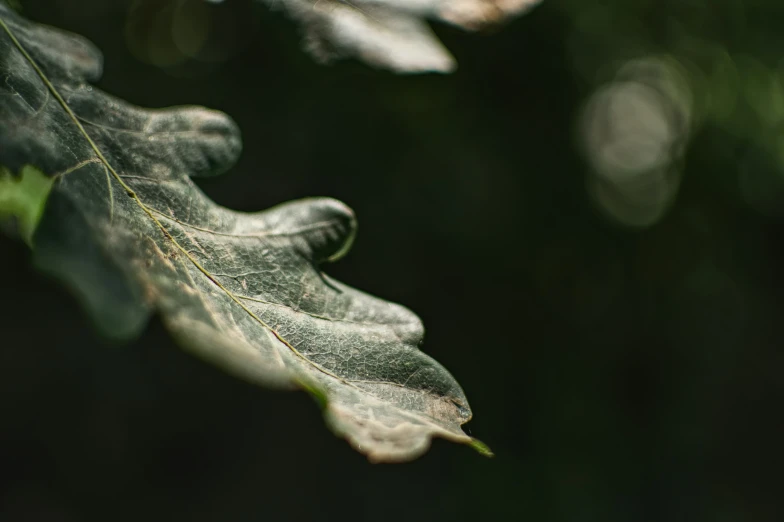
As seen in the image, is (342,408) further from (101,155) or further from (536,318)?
(536,318)

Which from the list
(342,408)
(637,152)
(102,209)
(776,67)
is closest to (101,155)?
(102,209)

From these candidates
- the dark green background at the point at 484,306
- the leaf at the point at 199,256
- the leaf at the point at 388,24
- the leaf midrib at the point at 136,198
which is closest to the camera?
the leaf at the point at 199,256

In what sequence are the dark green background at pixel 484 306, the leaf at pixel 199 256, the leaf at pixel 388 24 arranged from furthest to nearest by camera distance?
the dark green background at pixel 484 306, the leaf at pixel 388 24, the leaf at pixel 199 256

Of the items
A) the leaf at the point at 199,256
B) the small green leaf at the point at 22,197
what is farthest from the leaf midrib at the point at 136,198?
the small green leaf at the point at 22,197

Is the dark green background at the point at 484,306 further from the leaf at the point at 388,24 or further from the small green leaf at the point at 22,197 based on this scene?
the small green leaf at the point at 22,197

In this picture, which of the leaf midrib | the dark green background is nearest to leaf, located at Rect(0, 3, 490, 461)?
the leaf midrib

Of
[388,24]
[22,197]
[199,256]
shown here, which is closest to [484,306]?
[388,24]
